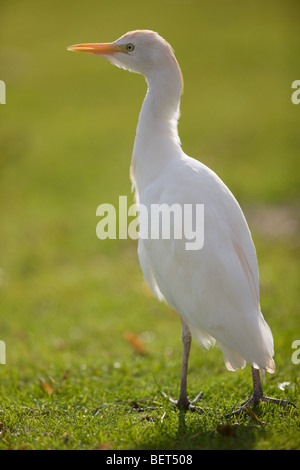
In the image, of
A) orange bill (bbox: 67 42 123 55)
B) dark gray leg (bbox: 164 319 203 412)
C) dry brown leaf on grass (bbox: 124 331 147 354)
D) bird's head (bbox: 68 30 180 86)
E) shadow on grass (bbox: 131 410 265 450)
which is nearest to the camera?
shadow on grass (bbox: 131 410 265 450)

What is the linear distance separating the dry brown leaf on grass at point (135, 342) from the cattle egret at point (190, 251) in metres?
1.38

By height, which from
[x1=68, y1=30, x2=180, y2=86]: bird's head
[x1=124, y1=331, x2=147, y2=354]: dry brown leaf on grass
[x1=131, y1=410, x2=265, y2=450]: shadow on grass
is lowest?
[x1=131, y1=410, x2=265, y2=450]: shadow on grass

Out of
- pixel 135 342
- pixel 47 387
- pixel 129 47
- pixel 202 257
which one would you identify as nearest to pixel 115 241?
pixel 135 342

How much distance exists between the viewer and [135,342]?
5.60 meters

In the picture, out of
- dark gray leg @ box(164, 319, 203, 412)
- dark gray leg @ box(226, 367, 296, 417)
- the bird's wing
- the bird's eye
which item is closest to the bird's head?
the bird's eye

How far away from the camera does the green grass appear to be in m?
3.84

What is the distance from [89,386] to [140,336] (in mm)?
1475

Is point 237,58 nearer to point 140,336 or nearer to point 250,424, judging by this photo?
point 140,336

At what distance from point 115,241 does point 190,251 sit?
5.48 m

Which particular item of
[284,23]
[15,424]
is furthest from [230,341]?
[284,23]

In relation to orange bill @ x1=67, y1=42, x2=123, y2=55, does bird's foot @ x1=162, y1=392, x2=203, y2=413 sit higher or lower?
lower

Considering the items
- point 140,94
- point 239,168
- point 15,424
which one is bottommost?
point 15,424

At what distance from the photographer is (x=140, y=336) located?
601 cm

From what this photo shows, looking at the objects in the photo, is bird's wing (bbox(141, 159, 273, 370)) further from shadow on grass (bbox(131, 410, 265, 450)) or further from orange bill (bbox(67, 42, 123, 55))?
orange bill (bbox(67, 42, 123, 55))
